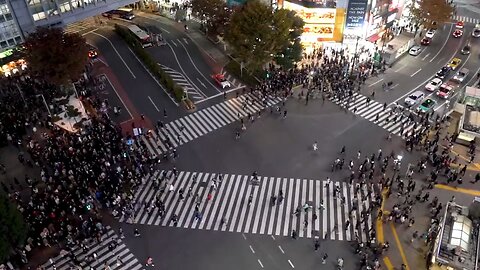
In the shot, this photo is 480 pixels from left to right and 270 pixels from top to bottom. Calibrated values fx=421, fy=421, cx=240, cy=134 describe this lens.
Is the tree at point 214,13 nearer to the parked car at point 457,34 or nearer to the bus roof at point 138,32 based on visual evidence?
the bus roof at point 138,32

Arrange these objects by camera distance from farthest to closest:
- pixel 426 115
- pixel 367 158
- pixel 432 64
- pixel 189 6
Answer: pixel 189 6
pixel 432 64
pixel 426 115
pixel 367 158

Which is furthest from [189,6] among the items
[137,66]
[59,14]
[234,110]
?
[234,110]

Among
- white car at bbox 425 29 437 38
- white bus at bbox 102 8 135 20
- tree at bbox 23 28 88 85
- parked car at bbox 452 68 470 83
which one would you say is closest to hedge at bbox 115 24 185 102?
white bus at bbox 102 8 135 20

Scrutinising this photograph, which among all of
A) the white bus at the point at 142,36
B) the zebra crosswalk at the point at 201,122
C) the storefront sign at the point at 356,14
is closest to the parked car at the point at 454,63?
the storefront sign at the point at 356,14

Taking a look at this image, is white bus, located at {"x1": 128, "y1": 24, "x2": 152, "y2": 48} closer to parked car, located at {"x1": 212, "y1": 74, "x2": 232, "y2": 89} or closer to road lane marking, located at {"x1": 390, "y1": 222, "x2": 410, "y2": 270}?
parked car, located at {"x1": 212, "y1": 74, "x2": 232, "y2": 89}

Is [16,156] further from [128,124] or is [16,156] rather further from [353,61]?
[353,61]

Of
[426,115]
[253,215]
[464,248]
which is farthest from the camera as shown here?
[426,115]

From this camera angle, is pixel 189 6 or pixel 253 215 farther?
pixel 189 6
